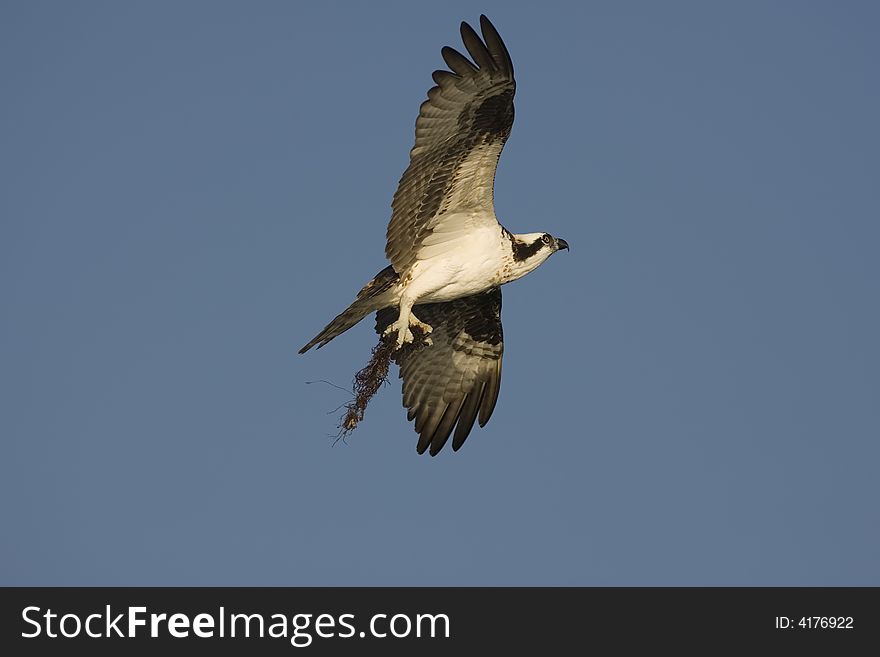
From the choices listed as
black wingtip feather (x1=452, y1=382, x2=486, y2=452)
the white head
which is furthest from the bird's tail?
black wingtip feather (x1=452, y1=382, x2=486, y2=452)

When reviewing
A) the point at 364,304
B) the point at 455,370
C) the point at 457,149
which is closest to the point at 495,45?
the point at 457,149

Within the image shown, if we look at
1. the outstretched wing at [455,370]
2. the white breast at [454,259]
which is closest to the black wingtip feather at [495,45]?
the white breast at [454,259]

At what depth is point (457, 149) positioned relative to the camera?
1386cm

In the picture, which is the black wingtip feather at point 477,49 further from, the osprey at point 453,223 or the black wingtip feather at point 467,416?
the black wingtip feather at point 467,416

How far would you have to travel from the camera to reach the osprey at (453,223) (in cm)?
1367

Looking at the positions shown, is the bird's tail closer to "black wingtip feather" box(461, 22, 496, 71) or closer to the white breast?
the white breast

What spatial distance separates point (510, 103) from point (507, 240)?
1.71 metres

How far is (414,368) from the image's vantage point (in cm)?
1641

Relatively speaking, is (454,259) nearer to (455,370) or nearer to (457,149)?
(457,149)

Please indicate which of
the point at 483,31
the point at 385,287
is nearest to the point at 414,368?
the point at 385,287

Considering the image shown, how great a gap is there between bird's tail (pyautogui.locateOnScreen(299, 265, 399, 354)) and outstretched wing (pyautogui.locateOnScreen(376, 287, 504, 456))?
1.67 metres

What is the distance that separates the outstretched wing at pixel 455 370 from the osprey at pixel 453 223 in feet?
0.11
